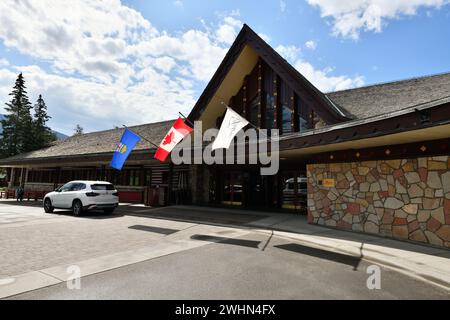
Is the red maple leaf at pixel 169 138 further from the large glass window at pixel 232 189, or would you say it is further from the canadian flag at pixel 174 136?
the large glass window at pixel 232 189

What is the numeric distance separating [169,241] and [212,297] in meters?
4.37

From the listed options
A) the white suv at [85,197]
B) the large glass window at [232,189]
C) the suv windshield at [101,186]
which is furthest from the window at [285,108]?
the white suv at [85,197]

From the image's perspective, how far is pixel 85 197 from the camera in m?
14.1

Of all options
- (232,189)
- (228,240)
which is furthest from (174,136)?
(232,189)

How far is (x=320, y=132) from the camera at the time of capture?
9.04 metres

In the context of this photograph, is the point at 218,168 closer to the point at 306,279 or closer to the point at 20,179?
the point at 306,279

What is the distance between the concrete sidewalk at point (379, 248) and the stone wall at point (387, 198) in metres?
0.50

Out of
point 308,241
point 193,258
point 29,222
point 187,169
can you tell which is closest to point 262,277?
point 193,258

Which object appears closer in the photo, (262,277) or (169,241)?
(262,277)

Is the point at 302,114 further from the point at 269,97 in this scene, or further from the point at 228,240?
the point at 228,240

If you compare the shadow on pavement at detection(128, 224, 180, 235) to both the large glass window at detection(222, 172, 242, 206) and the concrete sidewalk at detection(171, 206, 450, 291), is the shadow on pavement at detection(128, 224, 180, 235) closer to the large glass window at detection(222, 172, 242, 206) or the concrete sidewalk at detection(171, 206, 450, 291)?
the concrete sidewalk at detection(171, 206, 450, 291)

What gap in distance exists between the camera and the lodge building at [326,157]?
7.72 meters

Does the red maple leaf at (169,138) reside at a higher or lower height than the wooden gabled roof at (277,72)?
lower
